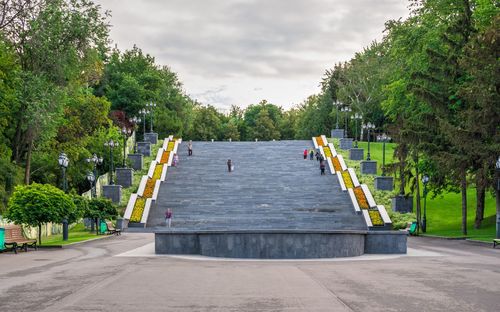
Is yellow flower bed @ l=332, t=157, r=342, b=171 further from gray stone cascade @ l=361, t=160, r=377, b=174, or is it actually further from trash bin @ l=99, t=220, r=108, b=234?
trash bin @ l=99, t=220, r=108, b=234

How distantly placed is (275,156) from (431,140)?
26.9 meters

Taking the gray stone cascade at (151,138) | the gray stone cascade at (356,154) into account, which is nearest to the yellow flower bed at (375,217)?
the gray stone cascade at (356,154)

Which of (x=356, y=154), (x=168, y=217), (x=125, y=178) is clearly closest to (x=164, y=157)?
(x=125, y=178)

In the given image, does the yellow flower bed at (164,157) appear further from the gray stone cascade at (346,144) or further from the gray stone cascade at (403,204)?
the gray stone cascade at (403,204)

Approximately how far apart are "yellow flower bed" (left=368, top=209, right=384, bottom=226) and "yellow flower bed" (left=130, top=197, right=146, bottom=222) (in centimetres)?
1515

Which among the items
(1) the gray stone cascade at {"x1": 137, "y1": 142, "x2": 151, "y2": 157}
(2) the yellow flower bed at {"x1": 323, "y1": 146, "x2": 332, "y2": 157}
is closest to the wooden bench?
(1) the gray stone cascade at {"x1": 137, "y1": 142, "x2": 151, "y2": 157}

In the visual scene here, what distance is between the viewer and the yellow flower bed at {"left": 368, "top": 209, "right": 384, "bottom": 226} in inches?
1548

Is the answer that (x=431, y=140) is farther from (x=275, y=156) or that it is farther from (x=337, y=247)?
(x=275, y=156)

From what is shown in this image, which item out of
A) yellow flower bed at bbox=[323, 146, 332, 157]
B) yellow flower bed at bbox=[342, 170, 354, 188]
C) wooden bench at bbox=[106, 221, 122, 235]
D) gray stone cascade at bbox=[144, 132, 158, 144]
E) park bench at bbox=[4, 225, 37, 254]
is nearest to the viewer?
park bench at bbox=[4, 225, 37, 254]

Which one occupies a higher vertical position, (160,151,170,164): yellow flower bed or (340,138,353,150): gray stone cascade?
(340,138,353,150): gray stone cascade

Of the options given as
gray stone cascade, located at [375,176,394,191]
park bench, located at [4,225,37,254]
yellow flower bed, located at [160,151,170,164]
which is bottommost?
park bench, located at [4,225,37,254]

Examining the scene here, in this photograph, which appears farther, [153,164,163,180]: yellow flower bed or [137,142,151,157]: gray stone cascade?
[137,142,151,157]: gray stone cascade

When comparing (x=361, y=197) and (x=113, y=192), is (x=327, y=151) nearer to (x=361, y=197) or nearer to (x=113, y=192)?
(x=361, y=197)

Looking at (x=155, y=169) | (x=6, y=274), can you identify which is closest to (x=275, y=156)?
(x=155, y=169)
